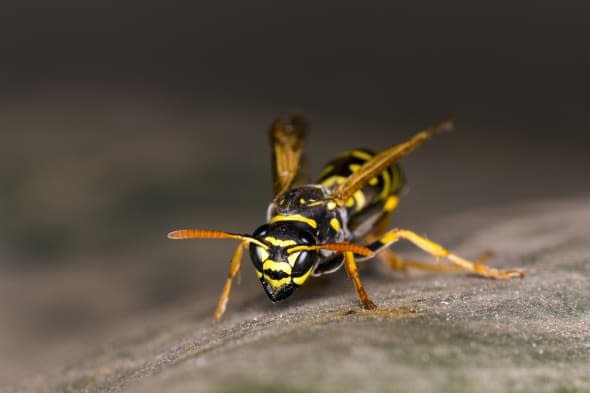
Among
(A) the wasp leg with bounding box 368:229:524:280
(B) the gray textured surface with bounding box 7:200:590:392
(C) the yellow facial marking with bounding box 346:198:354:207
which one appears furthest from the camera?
(C) the yellow facial marking with bounding box 346:198:354:207

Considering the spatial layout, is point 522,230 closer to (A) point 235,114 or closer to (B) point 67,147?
(B) point 67,147

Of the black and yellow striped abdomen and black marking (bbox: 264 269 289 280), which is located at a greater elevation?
the black and yellow striped abdomen

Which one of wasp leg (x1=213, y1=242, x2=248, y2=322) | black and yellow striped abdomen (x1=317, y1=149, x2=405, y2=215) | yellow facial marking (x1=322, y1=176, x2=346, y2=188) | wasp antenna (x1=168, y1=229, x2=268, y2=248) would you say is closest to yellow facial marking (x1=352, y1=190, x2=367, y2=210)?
black and yellow striped abdomen (x1=317, y1=149, x2=405, y2=215)

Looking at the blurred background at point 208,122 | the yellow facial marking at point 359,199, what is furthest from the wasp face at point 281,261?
the yellow facial marking at point 359,199

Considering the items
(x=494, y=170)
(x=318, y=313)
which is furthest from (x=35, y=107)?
(x=318, y=313)

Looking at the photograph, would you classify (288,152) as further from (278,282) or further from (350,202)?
(278,282)

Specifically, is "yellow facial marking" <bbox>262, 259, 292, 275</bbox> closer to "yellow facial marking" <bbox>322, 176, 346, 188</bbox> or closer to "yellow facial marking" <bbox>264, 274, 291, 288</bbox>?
"yellow facial marking" <bbox>264, 274, 291, 288</bbox>

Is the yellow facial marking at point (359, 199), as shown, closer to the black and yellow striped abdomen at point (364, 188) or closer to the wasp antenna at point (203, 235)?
the black and yellow striped abdomen at point (364, 188)
